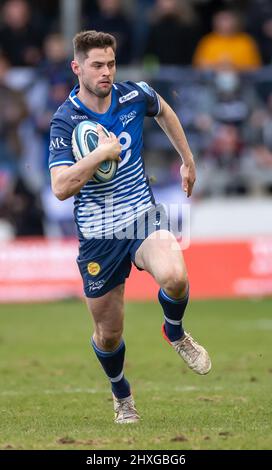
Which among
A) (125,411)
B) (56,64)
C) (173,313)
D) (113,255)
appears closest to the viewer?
(173,313)

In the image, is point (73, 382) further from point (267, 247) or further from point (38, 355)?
point (267, 247)

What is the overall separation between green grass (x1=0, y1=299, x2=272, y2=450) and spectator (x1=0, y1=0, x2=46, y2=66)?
5121 mm

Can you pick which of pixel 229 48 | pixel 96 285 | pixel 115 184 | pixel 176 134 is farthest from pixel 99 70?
pixel 229 48

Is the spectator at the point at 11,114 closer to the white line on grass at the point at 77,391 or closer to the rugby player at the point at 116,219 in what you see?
the white line on grass at the point at 77,391

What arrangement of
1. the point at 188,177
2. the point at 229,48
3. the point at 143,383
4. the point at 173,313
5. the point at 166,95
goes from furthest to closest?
the point at 229,48 → the point at 166,95 → the point at 143,383 → the point at 188,177 → the point at 173,313

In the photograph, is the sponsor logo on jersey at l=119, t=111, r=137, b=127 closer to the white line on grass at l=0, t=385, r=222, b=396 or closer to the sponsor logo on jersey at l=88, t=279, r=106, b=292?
the sponsor logo on jersey at l=88, t=279, r=106, b=292

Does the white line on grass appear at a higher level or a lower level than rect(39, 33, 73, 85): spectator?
higher

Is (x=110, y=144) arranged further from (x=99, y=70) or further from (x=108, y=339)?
(x=108, y=339)

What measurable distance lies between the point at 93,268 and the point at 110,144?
0.96 meters

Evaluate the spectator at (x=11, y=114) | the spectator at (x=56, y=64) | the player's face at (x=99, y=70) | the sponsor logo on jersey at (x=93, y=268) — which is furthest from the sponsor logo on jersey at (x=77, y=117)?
the spectator at (x=11, y=114)

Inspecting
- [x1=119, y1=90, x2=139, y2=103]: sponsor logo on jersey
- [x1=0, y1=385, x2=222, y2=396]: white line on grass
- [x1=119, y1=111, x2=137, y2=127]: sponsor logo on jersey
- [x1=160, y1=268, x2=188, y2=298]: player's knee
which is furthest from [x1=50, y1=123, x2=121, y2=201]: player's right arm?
[x1=0, y1=385, x2=222, y2=396]: white line on grass

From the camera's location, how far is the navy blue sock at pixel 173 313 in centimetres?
775

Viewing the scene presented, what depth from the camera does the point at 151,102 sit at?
8.29 meters

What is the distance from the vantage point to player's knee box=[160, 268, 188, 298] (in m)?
7.53
